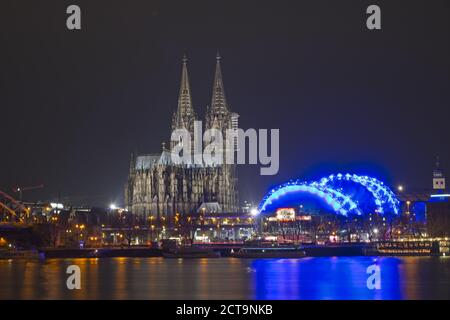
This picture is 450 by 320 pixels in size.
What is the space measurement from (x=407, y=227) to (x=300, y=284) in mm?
77744

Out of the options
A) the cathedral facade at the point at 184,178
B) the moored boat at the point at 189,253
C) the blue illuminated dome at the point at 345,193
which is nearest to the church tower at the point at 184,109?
the cathedral facade at the point at 184,178

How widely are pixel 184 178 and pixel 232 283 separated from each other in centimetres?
8847

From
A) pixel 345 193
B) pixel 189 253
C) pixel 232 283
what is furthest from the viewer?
pixel 345 193

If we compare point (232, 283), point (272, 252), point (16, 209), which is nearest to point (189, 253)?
point (272, 252)

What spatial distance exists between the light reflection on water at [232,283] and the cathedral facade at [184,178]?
67.9 m

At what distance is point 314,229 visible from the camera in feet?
437

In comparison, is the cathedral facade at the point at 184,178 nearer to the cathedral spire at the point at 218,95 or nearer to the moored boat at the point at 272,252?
the cathedral spire at the point at 218,95

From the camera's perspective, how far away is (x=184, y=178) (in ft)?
493

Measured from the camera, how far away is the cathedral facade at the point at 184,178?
5822 inches

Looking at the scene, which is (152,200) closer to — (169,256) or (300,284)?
(169,256)

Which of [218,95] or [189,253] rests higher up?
[218,95]

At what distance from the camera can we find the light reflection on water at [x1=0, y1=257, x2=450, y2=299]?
54.4m

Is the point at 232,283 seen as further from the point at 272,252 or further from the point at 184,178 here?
the point at 184,178

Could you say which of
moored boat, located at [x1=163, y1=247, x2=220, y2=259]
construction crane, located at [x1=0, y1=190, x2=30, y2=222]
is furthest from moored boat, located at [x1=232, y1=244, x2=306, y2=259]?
construction crane, located at [x1=0, y1=190, x2=30, y2=222]
